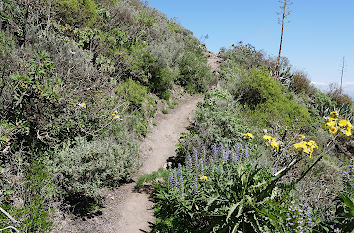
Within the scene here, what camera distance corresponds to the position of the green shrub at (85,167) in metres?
4.37

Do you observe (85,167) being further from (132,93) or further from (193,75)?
(193,75)

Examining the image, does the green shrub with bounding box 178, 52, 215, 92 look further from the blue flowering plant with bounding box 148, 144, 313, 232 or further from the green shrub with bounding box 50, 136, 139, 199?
the blue flowering plant with bounding box 148, 144, 313, 232

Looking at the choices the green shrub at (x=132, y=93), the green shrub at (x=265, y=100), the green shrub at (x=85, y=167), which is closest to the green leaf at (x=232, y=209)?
the green shrub at (x=85, y=167)

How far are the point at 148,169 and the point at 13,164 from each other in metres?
3.39

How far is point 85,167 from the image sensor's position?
175 inches

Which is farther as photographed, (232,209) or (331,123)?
(232,209)

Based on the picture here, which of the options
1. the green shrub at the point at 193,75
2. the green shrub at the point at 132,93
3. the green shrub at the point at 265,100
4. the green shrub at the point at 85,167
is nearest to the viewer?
the green shrub at the point at 85,167

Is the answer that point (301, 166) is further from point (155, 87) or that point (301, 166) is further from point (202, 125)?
point (155, 87)

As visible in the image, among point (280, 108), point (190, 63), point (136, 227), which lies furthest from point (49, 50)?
point (280, 108)

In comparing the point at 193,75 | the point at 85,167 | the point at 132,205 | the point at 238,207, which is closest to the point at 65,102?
the point at 85,167

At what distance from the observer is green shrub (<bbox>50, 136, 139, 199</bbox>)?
14.3 feet

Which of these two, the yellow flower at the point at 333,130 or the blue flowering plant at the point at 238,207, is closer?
the yellow flower at the point at 333,130

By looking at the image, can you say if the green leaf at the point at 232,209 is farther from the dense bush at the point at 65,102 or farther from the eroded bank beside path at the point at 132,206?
the dense bush at the point at 65,102

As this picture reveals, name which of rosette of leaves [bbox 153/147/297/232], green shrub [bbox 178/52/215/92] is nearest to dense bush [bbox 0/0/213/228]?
rosette of leaves [bbox 153/147/297/232]
